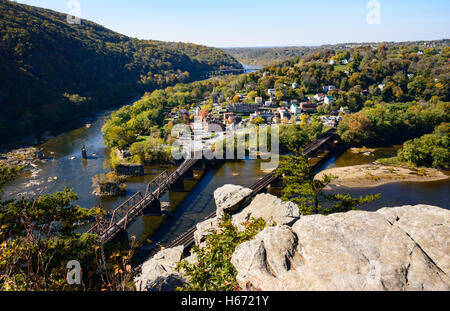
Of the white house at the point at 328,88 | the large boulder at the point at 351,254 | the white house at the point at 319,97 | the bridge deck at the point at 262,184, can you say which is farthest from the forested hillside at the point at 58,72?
the white house at the point at 328,88

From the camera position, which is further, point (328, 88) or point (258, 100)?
point (328, 88)

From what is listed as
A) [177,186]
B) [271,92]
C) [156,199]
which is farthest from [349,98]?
[156,199]

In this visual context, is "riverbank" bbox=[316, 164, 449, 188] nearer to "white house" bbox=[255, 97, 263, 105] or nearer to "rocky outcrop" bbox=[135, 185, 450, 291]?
"rocky outcrop" bbox=[135, 185, 450, 291]

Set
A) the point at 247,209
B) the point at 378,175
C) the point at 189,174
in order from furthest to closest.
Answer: the point at 189,174 < the point at 378,175 < the point at 247,209

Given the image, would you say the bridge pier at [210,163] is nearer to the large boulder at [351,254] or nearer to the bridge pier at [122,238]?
the bridge pier at [122,238]

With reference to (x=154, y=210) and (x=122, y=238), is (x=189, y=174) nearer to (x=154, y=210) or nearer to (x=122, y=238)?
(x=154, y=210)

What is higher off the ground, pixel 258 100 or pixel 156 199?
pixel 258 100
